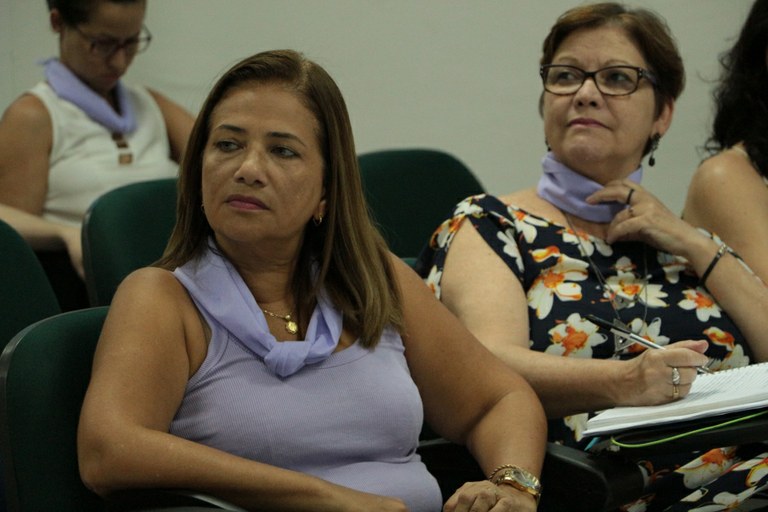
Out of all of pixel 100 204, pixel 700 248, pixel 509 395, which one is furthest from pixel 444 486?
pixel 100 204

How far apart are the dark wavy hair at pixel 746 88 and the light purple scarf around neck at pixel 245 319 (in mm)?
1373

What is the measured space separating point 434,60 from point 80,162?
118cm

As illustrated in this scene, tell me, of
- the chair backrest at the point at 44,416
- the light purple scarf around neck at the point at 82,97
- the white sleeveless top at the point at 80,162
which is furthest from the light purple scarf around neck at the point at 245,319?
the light purple scarf around neck at the point at 82,97

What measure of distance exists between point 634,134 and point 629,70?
0.13 m

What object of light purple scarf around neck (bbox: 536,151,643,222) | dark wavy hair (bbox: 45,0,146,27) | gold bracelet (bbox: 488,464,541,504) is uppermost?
dark wavy hair (bbox: 45,0,146,27)

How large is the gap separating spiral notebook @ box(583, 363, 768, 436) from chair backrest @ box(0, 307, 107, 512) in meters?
0.71

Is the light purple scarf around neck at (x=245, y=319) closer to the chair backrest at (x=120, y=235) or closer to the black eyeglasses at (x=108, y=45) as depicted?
the chair backrest at (x=120, y=235)

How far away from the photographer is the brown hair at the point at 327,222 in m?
1.78

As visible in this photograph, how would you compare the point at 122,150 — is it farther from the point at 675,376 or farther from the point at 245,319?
the point at 675,376

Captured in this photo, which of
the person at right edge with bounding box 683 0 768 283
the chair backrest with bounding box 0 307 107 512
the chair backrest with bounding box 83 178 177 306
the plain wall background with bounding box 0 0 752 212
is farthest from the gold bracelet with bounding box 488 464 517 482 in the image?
the plain wall background with bounding box 0 0 752 212

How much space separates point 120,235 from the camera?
2.23 metres

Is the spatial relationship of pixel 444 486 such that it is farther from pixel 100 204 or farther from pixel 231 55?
pixel 231 55

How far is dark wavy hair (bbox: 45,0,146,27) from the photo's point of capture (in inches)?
125

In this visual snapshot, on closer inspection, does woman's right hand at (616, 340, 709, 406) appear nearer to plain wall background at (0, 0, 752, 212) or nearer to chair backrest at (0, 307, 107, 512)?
chair backrest at (0, 307, 107, 512)
